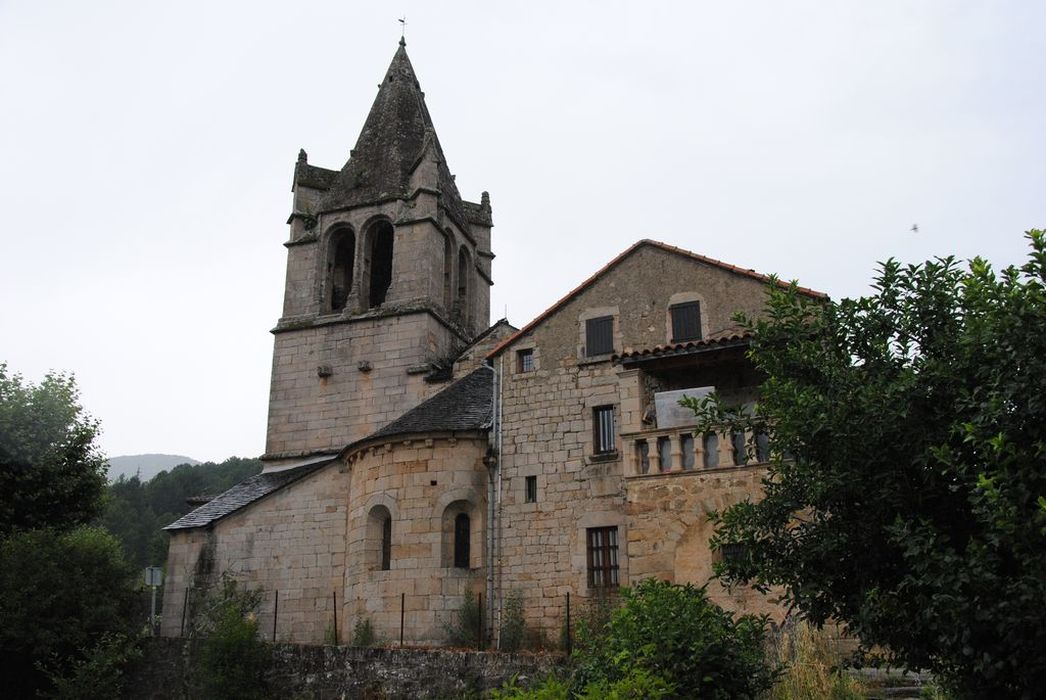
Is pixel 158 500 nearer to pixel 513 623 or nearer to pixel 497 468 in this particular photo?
pixel 497 468

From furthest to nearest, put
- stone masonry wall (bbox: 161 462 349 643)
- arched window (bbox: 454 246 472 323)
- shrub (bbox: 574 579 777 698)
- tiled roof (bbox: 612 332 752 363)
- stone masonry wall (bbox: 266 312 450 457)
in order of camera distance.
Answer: arched window (bbox: 454 246 472 323), stone masonry wall (bbox: 266 312 450 457), stone masonry wall (bbox: 161 462 349 643), tiled roof (bbox: 612 332 752 363), shrub (bbox: 574 579 777 698)

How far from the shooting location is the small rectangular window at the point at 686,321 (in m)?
19.7

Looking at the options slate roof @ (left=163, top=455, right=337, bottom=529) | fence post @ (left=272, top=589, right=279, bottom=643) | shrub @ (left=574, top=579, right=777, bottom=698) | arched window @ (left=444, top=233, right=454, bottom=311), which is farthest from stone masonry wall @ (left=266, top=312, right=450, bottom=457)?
shrub @ (left=574, top=579, right=777, bottom=698)

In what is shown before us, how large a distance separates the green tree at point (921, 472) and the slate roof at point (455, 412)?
1139 cm

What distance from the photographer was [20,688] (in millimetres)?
20234

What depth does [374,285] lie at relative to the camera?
3356 cm

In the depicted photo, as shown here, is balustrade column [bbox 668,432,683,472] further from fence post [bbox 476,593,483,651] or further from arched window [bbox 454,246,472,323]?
arched window [bbox 454,246,472,323]

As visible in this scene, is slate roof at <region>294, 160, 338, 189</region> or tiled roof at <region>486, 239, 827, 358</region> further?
slate roof at <region>294, 160, 338, 189</region>

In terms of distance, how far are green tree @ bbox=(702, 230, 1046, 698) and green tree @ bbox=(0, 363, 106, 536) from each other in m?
18.3

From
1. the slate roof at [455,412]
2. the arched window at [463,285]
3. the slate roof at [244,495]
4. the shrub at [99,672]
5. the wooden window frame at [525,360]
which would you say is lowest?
the shrub at [99,672]

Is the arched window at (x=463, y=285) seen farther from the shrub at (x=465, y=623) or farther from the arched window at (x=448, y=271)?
the shrub at (x=465, y=623)

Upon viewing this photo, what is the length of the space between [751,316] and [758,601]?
5686 mm

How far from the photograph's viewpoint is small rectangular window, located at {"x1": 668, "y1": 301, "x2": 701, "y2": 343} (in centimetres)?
1967

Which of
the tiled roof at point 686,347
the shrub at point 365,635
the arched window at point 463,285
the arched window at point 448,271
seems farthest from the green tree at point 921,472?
the arched window at point 463,285
